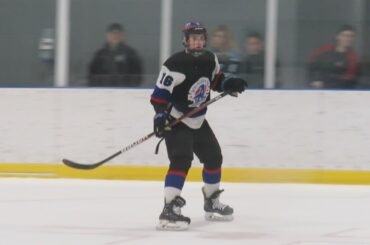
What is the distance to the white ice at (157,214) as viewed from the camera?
19.0 ft

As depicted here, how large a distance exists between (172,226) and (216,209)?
471 millimetres

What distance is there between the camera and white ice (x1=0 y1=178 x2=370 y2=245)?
5.80m

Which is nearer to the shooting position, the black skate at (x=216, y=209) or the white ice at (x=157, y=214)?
the white ice at (x=157, y=214)

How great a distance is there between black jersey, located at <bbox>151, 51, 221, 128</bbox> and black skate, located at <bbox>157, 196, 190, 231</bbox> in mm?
474

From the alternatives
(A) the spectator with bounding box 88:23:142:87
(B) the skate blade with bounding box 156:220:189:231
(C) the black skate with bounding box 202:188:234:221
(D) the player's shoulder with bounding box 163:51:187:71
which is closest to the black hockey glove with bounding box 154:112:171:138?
(D) the player's shoulder with bounding box 163:51:187:71

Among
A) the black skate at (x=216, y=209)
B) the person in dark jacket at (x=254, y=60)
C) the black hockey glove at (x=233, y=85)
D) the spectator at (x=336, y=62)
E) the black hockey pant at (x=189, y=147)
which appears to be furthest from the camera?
the person in dark jacket at (x=254, y=60)

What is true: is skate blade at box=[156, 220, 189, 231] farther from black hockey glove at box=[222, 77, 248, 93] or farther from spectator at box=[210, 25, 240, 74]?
spectator at box=[210, 25, 240, 74]

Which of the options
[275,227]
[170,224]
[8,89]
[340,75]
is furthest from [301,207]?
[8,89]

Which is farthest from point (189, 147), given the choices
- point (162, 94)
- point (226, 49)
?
point (226, 49)

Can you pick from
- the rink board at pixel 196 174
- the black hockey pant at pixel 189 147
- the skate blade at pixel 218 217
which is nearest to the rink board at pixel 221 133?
the rink board at pixel 196 174

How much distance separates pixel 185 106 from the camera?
6242 mm

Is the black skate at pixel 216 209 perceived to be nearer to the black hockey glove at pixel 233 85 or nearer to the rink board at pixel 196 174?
the black hockey glove at pixel 233 85

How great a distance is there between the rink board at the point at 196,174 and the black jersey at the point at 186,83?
205cm

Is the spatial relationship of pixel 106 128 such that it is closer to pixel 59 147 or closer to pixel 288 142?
pixel 59 147
